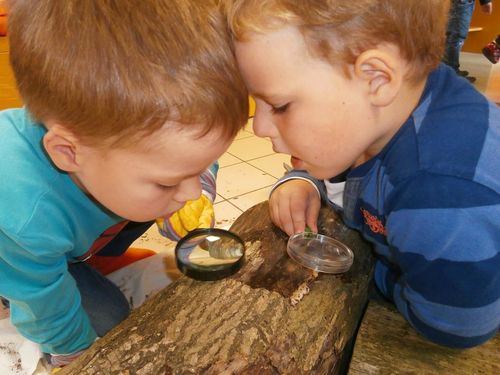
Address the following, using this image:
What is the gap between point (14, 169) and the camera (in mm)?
772

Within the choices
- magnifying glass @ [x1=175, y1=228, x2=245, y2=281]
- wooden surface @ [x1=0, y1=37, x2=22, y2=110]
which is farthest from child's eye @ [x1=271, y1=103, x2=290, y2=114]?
wooden surface @ [x1=0, y1=37, x2=22, y2=110]

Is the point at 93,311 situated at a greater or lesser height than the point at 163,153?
lesser

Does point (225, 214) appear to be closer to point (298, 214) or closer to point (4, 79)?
point (298, 214)

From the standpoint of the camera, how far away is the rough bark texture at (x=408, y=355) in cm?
64

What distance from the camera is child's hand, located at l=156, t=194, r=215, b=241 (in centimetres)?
116

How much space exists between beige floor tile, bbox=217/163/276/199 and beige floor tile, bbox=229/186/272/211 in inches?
1.3

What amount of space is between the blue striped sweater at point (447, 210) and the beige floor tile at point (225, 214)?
3.48 feet

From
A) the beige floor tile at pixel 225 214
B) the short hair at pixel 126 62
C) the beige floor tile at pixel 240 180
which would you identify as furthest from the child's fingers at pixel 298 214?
the beige floor tile at pixel 240 180

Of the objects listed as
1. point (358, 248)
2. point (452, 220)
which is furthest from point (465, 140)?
point (358, 248)

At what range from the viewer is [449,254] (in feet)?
2.03

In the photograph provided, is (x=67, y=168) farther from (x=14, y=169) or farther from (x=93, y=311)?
(x=93, y=311)

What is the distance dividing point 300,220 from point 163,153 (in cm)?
36

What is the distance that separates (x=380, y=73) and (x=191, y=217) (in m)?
0.66

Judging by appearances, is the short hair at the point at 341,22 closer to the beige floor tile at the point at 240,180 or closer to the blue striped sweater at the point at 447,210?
the blue striped sweater at the point at 447,210
